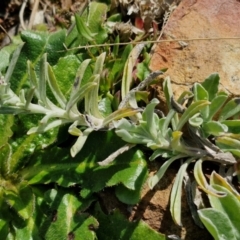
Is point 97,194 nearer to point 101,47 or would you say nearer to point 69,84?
point 69,84

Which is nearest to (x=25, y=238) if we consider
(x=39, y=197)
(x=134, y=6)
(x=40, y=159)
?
(x=39, y=197)

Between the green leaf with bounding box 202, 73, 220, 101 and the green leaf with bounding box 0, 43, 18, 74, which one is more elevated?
the green leaf with bounding box 0, 43, 18, 74

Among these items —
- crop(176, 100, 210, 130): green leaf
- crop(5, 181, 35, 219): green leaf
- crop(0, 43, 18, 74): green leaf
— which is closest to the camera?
crop(176, 100, 210, 130): green leaf

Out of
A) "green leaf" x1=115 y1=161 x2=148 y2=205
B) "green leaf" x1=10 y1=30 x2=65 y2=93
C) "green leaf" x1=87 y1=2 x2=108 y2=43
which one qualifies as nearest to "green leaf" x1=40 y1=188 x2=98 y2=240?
"green leaf" x1=115 y1=161 x2=148 y2=205

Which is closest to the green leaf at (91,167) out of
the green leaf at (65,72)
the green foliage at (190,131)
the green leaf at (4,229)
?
the green foliage at (190,131)

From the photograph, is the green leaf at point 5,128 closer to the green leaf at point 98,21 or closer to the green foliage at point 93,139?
the green foliage at point 93,139

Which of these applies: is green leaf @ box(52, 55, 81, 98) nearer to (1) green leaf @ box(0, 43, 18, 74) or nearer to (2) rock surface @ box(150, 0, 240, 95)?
(1) green leaf @ box(0, 43, 18, 74)
